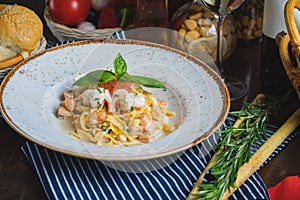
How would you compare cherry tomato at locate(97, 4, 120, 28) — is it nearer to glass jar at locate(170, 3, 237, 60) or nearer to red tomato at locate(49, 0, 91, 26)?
red tomato at locate(49, 0, 91, 26)

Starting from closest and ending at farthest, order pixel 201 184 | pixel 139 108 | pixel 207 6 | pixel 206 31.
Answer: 1. pixel 201 184
2. pixel 139 108
3. pixel 207 6
4. pixel 206 31

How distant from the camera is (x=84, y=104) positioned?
986 millimetres

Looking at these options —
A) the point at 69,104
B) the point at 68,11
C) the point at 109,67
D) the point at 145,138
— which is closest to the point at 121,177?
the point at 145,138

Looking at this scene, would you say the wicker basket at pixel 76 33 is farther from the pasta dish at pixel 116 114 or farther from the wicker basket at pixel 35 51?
the pasta dish at pixel 116 114

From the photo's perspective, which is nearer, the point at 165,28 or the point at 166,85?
the point at 166,85

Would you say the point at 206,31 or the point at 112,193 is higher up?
the point at 206,31

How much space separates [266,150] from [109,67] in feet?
1.20

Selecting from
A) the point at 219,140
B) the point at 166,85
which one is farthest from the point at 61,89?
the point at 219,140

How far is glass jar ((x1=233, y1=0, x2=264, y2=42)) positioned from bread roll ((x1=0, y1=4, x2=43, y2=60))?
0.46m

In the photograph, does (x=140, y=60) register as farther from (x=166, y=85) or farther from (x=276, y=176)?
(x=276, y=176)

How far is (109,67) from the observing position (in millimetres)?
1122

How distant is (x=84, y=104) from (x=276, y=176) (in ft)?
1.14

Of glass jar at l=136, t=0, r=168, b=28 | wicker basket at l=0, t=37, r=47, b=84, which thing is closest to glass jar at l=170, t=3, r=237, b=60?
glass jar at l=136, t=0, r=168, b=28

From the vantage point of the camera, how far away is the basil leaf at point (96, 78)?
995 millimetres
